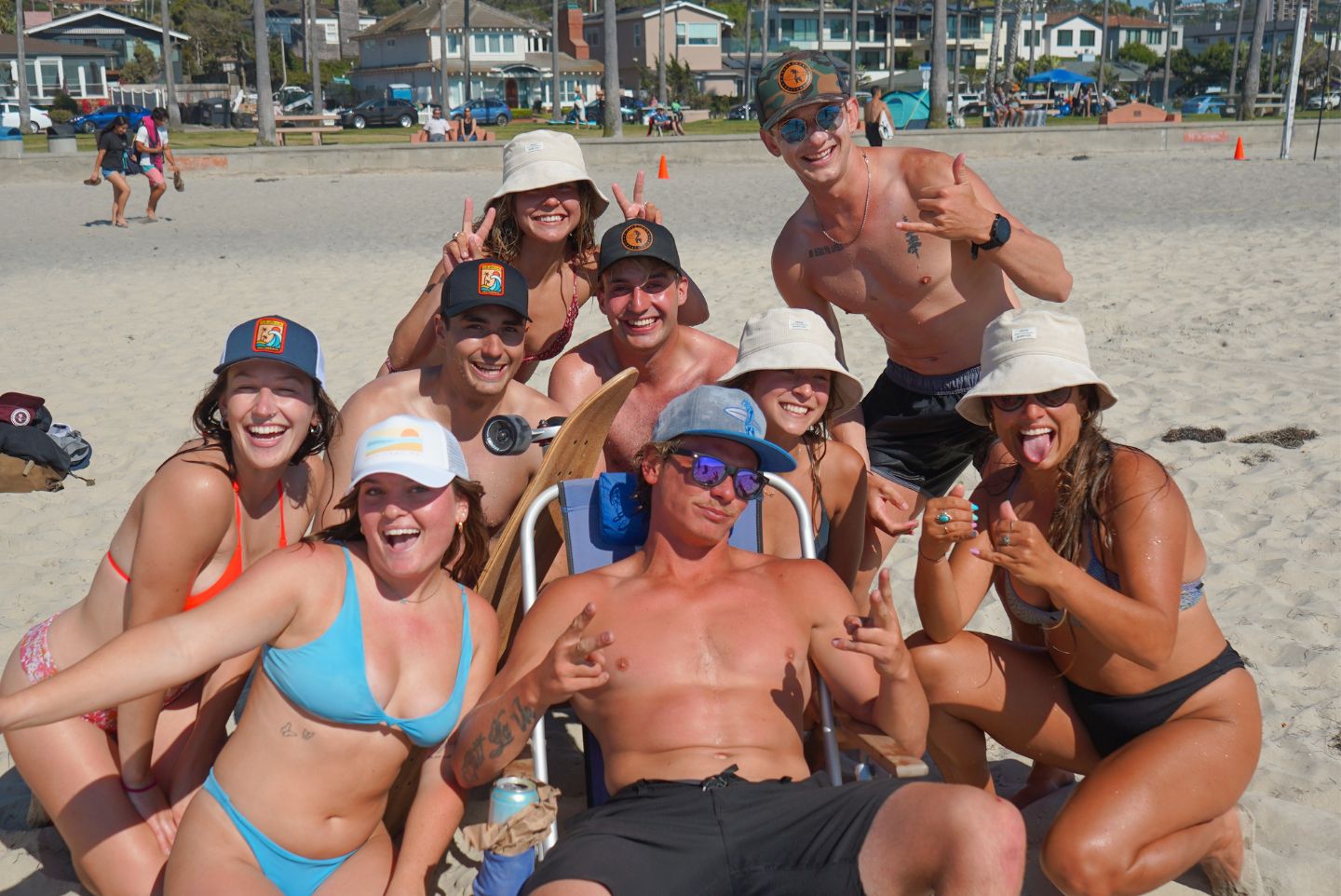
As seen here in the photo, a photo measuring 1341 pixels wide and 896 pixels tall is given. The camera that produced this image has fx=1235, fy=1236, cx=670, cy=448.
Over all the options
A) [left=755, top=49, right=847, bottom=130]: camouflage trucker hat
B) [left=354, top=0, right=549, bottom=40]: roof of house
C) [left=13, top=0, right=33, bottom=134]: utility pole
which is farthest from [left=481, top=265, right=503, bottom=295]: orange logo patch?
[left=354, top=0, right=549, bottom=40]: roof of house

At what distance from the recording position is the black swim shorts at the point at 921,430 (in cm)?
487

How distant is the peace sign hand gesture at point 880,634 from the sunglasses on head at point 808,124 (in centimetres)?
211

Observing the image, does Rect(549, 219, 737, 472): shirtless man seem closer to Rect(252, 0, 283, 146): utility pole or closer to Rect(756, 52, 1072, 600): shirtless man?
Rect(756, 52, 1072, 600): shirtless man

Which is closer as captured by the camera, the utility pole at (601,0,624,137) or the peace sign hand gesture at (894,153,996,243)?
the peace sign hand gesture at (894,153,996,243)

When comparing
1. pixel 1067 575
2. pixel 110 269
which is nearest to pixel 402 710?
pixel 1067 575

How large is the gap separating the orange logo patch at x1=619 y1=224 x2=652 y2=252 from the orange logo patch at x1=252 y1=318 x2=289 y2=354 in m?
1.29

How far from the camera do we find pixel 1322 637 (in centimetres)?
462

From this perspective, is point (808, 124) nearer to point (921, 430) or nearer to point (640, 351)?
point (640, 351)

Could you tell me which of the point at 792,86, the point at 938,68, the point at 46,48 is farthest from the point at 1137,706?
the point at 46,48

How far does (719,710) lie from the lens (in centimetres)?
320

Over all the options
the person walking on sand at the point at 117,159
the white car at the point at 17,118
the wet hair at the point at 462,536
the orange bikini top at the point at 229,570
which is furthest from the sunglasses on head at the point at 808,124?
the white car at the point at 17,118

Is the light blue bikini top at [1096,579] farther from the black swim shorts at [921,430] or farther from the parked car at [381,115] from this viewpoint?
the parked car at [381,115]

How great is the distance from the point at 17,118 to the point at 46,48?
25.3 meters

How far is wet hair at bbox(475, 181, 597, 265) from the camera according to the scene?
4863 millimetres
